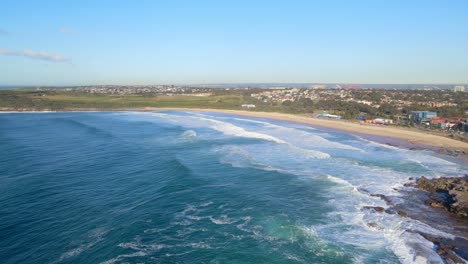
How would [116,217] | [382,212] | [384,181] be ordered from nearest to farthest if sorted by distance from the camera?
[116,217] → [382,212] → [384,181]

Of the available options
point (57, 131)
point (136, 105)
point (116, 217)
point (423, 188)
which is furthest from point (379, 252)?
point (136, 105)

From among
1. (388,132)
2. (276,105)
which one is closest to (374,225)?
(388,132)

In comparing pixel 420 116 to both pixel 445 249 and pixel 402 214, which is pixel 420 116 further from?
pixel 445 249

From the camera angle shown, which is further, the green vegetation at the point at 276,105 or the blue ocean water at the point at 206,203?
the green vegetation at the point at 276,105

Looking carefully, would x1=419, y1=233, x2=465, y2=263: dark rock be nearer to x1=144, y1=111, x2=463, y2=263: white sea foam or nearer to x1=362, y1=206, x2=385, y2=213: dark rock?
x1=144, y1=111, x2=463, y2=263: white sea foam

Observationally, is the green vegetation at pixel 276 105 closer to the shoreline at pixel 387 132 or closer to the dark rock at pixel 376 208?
the shoreline at pixel 387 132

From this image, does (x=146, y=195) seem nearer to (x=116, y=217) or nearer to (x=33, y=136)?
(x=116, y=217)

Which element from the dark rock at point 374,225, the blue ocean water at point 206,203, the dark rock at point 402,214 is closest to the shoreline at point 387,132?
the blue ocean water at point 206,203

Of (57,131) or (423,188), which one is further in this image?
(57,131)
